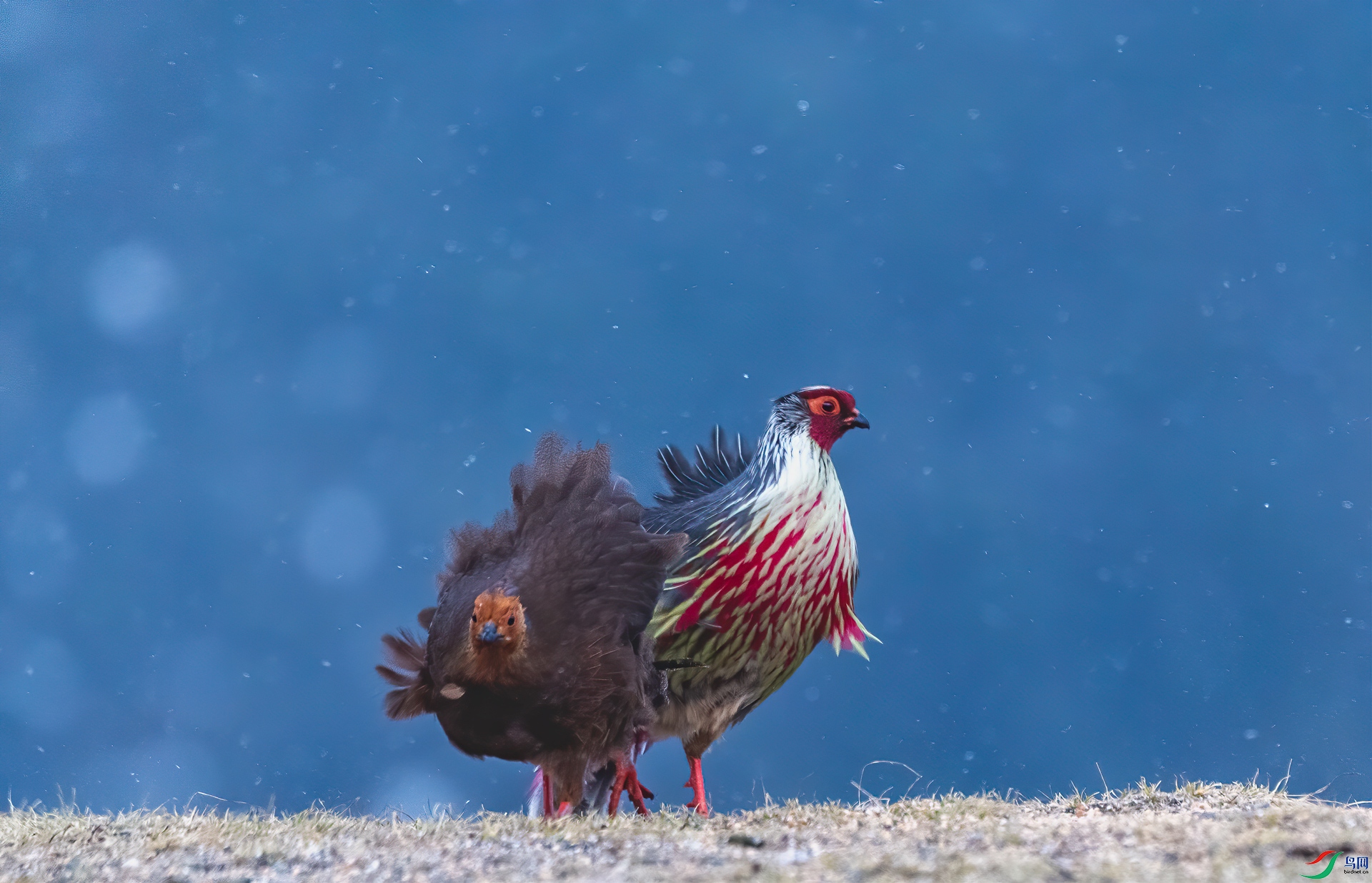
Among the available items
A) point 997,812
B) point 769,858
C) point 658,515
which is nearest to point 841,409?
point 658,515

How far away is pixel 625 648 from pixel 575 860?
102 centimetres

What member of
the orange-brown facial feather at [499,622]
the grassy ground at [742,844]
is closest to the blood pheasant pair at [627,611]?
the orange-brown facial feather at [499,622]

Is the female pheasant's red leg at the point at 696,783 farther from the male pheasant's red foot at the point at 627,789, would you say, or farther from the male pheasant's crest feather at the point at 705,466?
the male pheasant's crest feather at the point at 705,466

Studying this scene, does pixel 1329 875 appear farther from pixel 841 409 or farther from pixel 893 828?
pixel 841 409

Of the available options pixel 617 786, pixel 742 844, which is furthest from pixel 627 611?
pixel 742 844

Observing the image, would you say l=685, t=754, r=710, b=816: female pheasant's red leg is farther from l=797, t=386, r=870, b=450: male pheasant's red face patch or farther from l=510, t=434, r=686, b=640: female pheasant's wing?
l=797, t=386, r=870, b=450: male pheasant's red face patch

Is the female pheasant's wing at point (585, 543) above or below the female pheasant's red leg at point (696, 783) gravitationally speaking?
above

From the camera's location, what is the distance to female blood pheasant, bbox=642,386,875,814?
4723mm

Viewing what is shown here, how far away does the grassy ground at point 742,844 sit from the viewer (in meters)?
3.04

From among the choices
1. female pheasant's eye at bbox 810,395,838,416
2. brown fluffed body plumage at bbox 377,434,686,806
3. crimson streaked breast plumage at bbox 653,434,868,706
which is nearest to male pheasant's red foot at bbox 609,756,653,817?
brown fluffed body plumage at bbox 377,434,686,806

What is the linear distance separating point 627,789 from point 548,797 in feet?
1.44

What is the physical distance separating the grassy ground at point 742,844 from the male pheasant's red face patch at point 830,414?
5.38 feet

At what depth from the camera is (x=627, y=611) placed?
432 centimetres

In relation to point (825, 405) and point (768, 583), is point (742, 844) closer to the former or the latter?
point (768, 583)
